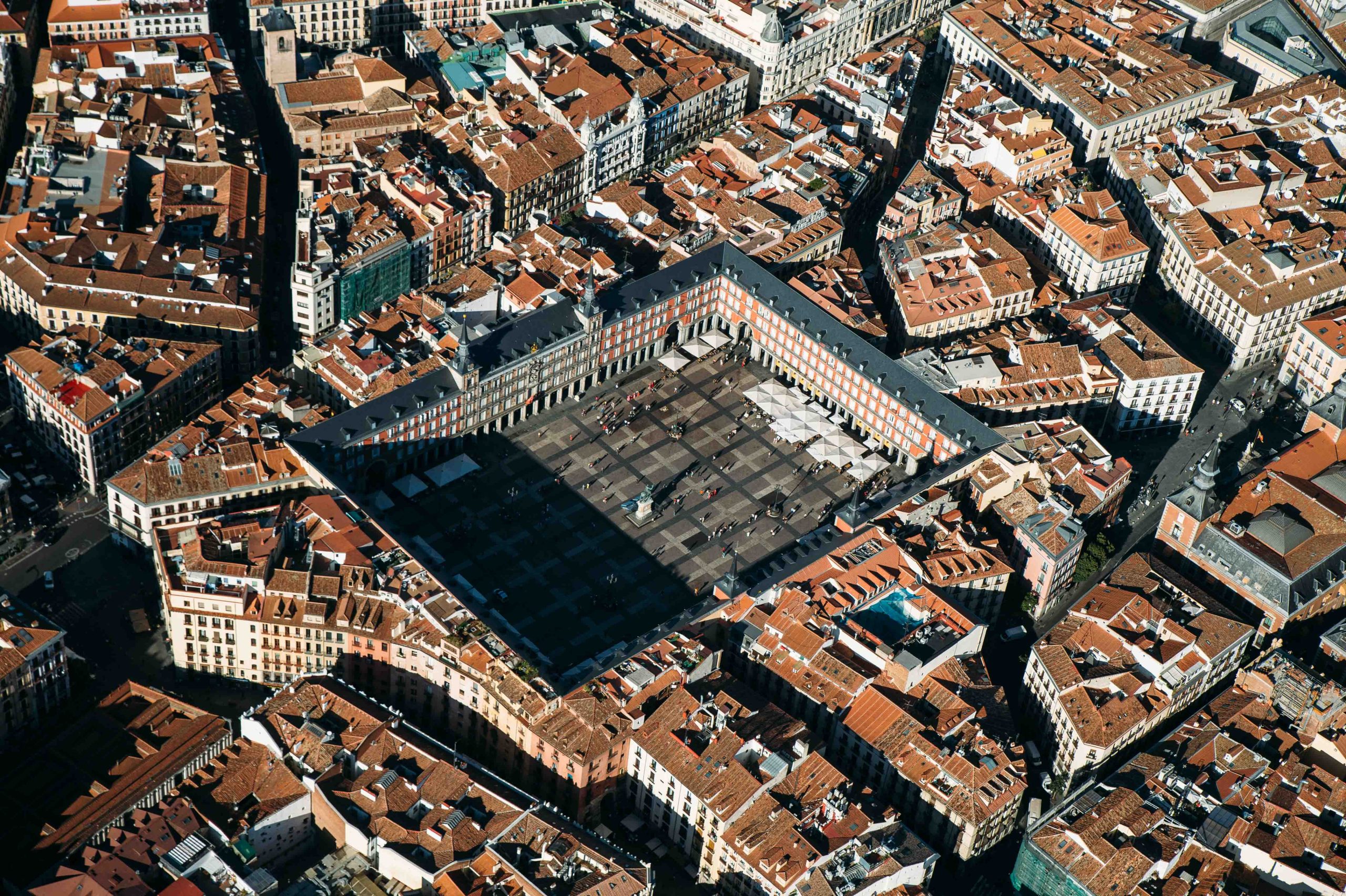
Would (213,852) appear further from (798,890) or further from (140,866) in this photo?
(798,890)

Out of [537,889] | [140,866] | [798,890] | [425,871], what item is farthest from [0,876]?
[798,890]

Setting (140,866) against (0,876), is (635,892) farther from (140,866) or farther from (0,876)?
(0,876)

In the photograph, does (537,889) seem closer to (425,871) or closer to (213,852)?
(425,871)

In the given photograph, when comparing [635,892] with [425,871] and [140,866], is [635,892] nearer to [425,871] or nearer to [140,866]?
[425,871]

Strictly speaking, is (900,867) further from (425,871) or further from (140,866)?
(140,866)

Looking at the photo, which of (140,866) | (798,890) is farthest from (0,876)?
(798,890)

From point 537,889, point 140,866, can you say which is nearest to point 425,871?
point 537,889
